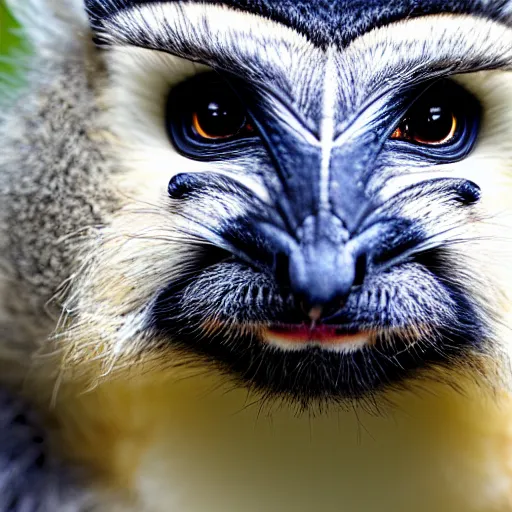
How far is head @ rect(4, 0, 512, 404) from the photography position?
1406 mm

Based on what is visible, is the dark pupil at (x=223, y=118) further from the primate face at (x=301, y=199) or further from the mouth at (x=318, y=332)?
the mouth at (x=318, y=332)

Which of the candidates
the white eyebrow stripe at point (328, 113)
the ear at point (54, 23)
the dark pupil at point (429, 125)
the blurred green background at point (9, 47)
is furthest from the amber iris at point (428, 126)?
Answer: the blurred green background at point (9, 47)

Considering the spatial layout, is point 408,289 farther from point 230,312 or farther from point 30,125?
point 30,125

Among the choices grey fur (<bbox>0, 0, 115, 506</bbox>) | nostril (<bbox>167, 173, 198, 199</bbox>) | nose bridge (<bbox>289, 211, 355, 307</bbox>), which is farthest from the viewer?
grey fur (<bbox>0, 0, 115, 506</bbox>)

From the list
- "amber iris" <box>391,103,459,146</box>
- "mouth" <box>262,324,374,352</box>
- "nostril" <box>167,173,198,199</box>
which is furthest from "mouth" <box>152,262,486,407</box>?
"amber iris" <box>391,103,459,146</box>

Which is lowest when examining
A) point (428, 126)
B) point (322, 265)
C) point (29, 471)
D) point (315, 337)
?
point (29, 471)

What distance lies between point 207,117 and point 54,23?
44 centimetres

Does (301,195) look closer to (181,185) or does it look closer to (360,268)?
(360,268)

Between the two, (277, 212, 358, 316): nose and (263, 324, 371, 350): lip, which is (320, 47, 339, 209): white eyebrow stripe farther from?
(263, 324, 371, 350): lip

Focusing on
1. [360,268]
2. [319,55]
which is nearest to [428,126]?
[319,55]

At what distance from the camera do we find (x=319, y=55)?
147 centimetres

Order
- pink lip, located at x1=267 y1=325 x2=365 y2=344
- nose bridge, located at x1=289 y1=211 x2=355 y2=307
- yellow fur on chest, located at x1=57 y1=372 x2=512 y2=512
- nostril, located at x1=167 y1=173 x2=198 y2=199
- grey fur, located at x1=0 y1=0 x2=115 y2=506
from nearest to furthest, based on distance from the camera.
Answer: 1. nose bridge, located at x1=289 y1=211 x2=355 y2=307
2. pink lip, located at x1=267 y1=325 x2=365 y2=344
3. nostril, located at x1=167 y1=173 x2=198 y2=199
4. grey fur, located at x1=0 y1=0 x2=115 y2=506
5. yellow fur on chest, located at x1=57 y1=372 x2=512 y2=512

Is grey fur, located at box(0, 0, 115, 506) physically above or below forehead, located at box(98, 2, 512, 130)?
below

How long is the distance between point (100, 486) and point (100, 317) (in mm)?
409
